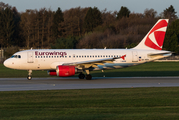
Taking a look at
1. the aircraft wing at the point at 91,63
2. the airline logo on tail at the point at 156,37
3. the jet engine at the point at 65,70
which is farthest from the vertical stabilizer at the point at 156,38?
the jet engine at the point at 65,70

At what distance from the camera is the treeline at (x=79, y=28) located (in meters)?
79.5

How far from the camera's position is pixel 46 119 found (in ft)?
33.6

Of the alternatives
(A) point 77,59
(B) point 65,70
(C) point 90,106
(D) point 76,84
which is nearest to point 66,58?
(A) point 77,59

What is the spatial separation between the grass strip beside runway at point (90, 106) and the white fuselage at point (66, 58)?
36.3 ft

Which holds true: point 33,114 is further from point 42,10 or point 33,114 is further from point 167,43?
point 42,10

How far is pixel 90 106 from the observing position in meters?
13.1

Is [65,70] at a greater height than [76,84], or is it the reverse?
[65,70]

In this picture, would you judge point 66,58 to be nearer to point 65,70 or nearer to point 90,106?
point 65,70

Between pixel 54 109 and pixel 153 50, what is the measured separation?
1953 cm

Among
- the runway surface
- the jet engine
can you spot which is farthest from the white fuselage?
the runway surface

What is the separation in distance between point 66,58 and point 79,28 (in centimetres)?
7099

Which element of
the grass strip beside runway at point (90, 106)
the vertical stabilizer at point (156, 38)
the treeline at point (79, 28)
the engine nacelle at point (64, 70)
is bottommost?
the grass strip beside runway at point (90, 106)

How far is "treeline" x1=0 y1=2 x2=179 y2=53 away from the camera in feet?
261

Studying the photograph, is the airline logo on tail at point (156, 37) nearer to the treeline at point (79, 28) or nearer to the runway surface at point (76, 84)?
the runway surface at point (76, 84)
